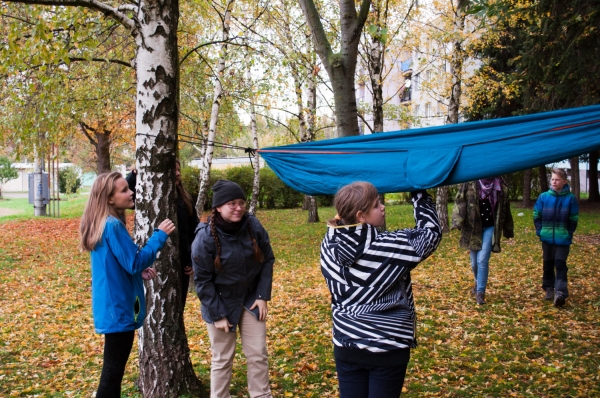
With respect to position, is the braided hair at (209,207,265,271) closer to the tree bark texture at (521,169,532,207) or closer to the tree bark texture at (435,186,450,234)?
the tree bark texture at (435,186,450,234)

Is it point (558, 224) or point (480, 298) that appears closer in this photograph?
point (558, 224)

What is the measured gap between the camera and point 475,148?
3377 millimetres

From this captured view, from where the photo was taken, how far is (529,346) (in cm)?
508

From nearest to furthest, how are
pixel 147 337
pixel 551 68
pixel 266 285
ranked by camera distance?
pixel 266 285
pixel 147 337
pixel 551 68

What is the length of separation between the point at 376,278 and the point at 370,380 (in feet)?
1.62

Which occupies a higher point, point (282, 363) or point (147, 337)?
point (147, 337)

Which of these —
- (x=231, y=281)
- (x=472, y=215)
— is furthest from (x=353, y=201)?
(x=472, y=215)

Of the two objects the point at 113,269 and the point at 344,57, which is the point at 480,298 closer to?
the point at 344,57

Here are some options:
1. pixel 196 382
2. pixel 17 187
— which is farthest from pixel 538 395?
pixel 17 187

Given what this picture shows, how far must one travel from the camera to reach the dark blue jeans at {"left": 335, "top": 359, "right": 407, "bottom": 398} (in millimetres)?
2510

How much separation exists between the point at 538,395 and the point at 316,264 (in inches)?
274

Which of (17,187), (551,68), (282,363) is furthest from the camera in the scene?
(17,187)

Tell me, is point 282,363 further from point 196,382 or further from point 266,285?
point 266,285

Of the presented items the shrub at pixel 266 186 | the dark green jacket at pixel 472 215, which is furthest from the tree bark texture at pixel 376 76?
the shrub at pixel 266 186
